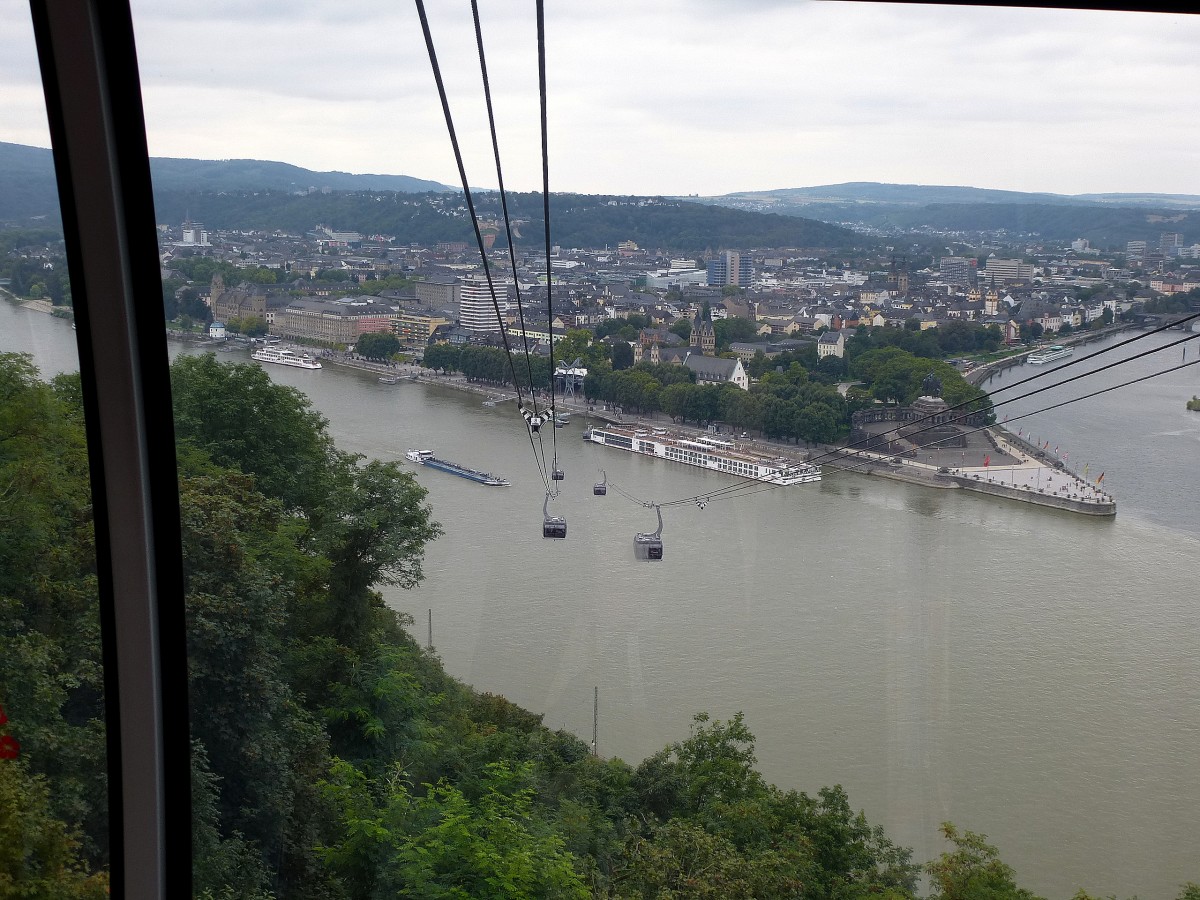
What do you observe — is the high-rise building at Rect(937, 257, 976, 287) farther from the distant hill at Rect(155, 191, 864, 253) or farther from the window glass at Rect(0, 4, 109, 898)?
the window glass at Rect(0, 4, 109, 898)

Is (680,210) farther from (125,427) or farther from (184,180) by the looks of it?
(125,427)

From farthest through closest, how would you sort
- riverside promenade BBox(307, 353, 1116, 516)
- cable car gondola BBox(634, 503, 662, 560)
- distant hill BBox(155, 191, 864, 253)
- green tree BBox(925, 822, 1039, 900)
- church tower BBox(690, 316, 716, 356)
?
church tower BBox(690, 316, 716, 356)
riverside promenade BBox(307, 353, 1116, 516)
distant hill BBox(155, 191, 864, 253)
cable car gondola BBox(634, 503, 662, 560)
green tree BBox(925, 822, 1039, 900)

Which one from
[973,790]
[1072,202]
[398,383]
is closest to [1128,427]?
[1072,202]

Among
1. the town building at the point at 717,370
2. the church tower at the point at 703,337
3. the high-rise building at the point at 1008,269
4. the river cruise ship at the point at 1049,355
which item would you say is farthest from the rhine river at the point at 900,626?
the church tower at the point at 703,337

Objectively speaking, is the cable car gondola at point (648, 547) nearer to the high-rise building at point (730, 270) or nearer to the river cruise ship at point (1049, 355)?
the river cruise ship at point (1049, 355)

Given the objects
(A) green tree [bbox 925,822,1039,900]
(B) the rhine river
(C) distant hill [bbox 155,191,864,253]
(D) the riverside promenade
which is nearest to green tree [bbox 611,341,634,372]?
(C) distant hill [bbox 155,191,864,253]

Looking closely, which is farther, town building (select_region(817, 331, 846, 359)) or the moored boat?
town building (select_region(817, 331, 846, 359))

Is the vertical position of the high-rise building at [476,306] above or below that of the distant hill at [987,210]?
below

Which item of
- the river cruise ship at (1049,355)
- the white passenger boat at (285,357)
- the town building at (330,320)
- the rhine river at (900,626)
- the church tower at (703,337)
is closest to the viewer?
the rhine river at (900,626)
